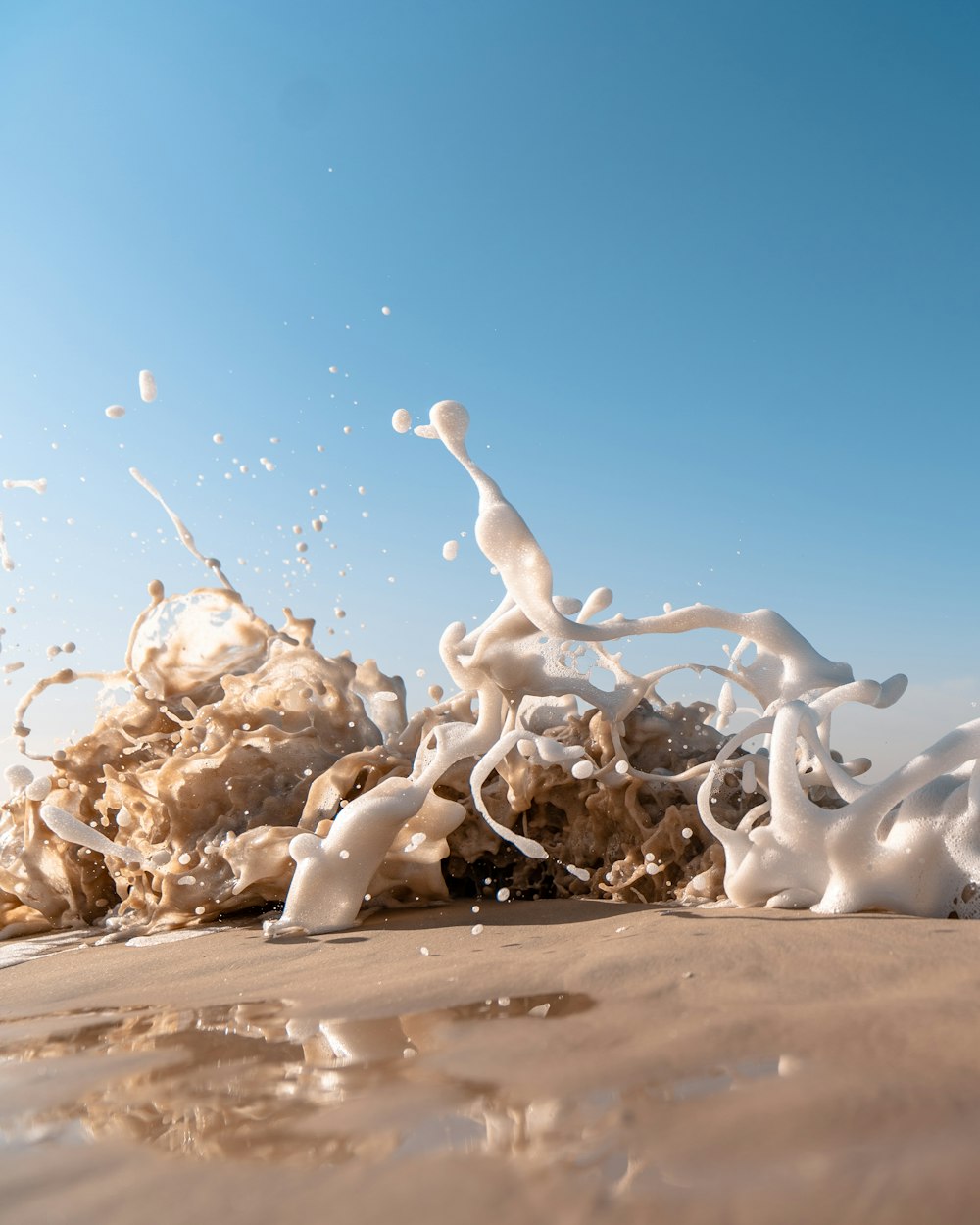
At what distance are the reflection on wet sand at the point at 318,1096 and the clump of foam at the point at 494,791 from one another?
0.88m

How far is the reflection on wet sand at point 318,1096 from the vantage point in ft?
3.03

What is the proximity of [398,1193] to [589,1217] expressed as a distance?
0.17m

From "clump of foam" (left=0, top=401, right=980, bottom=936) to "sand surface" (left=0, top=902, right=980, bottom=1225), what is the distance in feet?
0.99

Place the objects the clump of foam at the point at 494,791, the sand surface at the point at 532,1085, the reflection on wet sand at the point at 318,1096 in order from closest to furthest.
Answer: the sand surface at the point at 532,1085, the reflection on wet sand at the point at 318,1096, the clump of foam at the point at 494,791

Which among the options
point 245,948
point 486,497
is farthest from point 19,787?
point 486,497

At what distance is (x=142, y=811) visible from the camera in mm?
3037

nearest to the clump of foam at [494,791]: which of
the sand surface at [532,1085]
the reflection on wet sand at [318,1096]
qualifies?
the sand surface at [532,1085]

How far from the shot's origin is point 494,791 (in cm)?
280

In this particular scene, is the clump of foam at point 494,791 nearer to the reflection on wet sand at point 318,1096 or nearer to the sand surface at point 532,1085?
the sand surface at point 532,1085

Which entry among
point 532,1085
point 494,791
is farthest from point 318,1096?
point 494,791

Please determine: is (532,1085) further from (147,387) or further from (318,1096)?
(147,387)

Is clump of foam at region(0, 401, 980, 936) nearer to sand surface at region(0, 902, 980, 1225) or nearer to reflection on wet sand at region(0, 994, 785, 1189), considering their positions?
sand surface at region(0, 902, 980, 1225)

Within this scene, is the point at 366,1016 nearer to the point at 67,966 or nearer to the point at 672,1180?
the point at 672,1180

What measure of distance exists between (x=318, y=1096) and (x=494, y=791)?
1.73 meters
